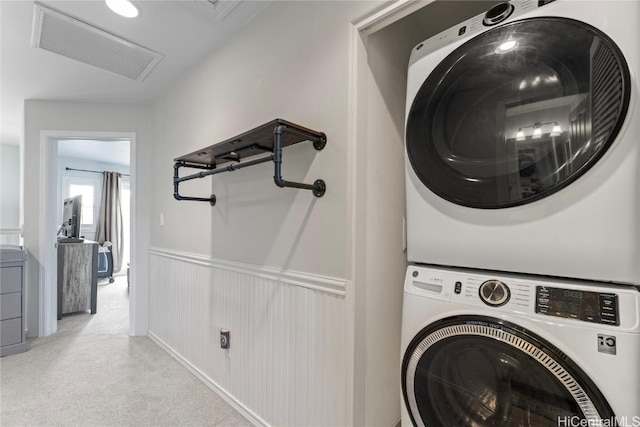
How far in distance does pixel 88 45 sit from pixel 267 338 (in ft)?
7.07

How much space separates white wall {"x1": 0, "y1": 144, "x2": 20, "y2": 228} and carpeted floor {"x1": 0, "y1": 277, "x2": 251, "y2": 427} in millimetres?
3516

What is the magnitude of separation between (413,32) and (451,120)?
32.1 inches

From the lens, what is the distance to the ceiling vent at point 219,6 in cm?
154

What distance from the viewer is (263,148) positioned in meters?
1.51

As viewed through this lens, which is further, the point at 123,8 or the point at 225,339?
the point at 225,339

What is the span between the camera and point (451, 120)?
0.97m

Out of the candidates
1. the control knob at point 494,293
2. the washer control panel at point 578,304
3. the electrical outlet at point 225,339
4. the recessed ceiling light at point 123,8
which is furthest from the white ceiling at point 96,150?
the washer control panel at point 578,304

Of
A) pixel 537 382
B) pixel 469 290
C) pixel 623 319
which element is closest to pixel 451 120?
pixel 469 290

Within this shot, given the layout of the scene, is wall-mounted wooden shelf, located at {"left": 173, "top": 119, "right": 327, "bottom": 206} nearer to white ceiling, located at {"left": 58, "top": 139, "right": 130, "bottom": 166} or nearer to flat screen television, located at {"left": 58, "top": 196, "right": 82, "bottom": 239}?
flat screen television, located at {"left": 58, "top": 196, "right": 82, "bottom": 239}

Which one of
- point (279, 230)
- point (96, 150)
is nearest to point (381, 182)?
point (279, 230)

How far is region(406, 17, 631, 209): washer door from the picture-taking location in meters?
0.72

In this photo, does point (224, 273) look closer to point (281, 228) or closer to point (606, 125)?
point (281, 228)

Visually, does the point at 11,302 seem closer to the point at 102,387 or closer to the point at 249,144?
the point at 102,387

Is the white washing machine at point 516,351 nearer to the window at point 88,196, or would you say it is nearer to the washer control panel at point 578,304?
the washer control panel at point 578,304
